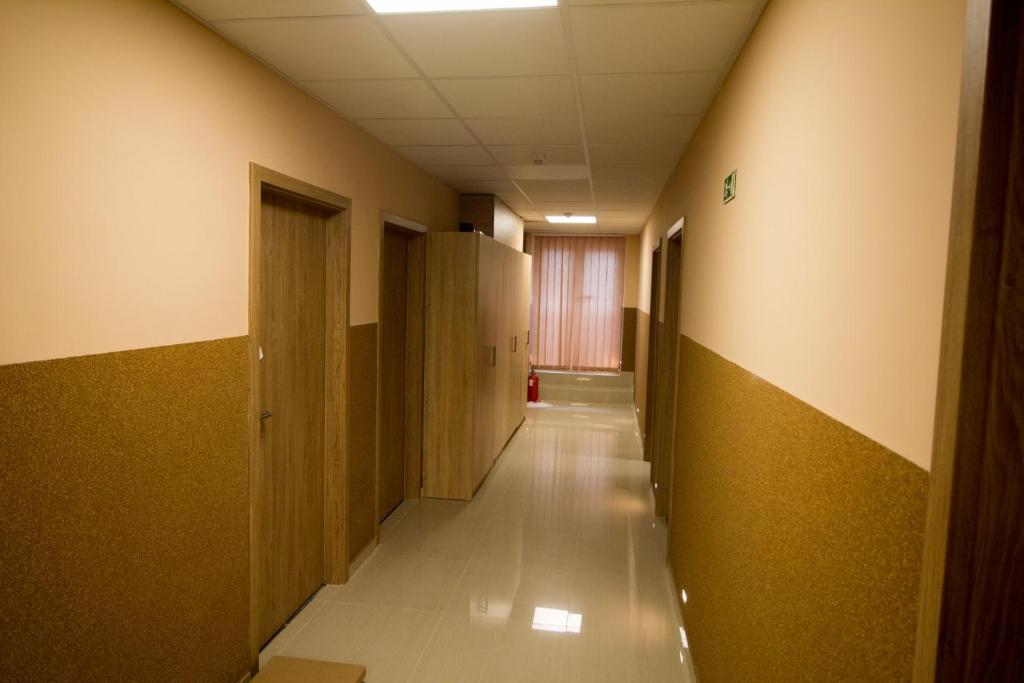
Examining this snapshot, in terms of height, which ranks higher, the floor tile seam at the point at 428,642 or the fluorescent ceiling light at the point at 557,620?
the fluorescent ceiling light at the point at 557,620

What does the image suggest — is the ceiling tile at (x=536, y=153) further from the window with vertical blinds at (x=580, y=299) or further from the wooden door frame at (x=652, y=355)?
the window with vertical blinds at (x=580, y=299)

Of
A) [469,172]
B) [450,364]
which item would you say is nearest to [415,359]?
[450,364]

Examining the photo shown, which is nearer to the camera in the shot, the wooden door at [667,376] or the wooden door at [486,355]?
the wooden door at [667,376]

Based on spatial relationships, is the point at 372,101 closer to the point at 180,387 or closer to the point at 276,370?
the point at 276,370

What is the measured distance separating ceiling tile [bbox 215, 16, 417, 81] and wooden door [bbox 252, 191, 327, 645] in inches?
22.4

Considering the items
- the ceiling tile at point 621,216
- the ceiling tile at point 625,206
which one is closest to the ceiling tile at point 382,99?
the ceiling tile at point 625,206

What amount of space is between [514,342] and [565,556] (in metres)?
2.87

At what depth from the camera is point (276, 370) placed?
8.90 ft

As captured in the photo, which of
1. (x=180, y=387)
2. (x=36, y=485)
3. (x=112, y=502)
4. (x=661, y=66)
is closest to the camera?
(x=36, y=485)

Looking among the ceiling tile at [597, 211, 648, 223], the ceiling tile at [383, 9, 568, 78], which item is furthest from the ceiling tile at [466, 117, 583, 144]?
the ceiling tile at [597, 211, 648, 223]

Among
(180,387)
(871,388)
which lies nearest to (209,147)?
(180,387)

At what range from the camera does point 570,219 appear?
7.51 m

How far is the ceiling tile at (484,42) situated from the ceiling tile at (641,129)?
773mm

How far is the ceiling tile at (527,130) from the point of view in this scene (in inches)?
124
